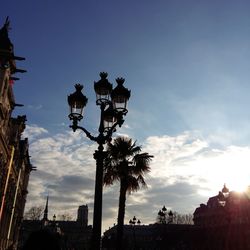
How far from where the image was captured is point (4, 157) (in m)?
37.5

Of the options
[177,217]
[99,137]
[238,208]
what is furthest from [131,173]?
[177,217]

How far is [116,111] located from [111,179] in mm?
12387

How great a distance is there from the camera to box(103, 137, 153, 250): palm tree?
74.1 feet

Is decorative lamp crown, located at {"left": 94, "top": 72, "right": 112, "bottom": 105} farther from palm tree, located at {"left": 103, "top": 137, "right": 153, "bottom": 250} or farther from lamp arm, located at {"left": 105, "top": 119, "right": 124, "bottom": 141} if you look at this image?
palm tree, located at {"left": 103, "top": 137, "right": 153, "bottom": 250}

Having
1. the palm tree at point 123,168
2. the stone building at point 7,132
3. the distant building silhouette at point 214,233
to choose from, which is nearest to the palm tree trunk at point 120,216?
the palm tree at point 123,168

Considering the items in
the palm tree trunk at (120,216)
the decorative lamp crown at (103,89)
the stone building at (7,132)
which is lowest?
the palm tree trunk at (120,216)

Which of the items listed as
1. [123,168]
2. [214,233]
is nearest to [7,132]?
[123,168]

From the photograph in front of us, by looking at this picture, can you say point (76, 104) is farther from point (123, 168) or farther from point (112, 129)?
point (123, 168)

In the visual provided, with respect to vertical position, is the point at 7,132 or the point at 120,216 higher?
the point at 7,132

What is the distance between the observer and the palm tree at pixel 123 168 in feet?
74.1

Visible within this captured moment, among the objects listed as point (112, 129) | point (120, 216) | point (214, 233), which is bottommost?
point (120, 216)

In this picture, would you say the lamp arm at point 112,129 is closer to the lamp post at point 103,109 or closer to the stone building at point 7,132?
the lamp post at point 103,109

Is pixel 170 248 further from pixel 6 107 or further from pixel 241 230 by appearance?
pixel 6 107

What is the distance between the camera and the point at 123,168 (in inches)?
910
